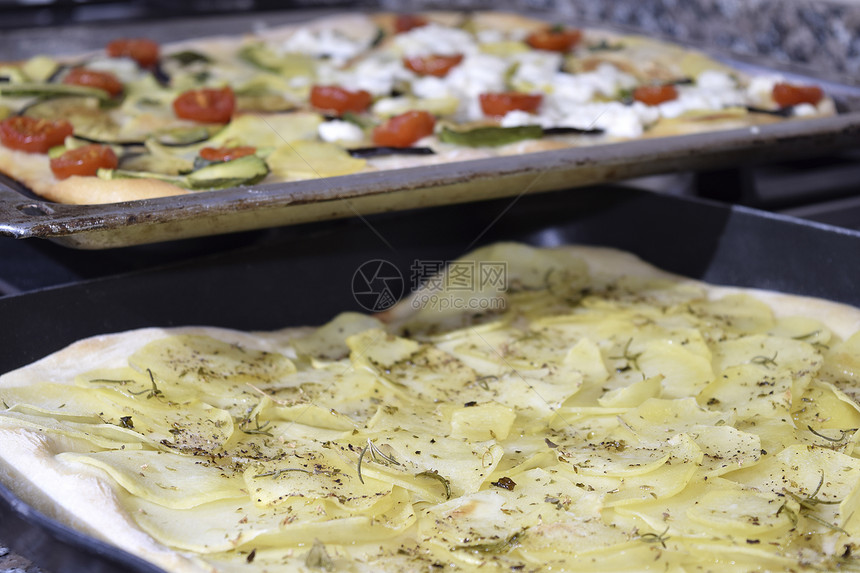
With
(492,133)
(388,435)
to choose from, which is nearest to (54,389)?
(388,435)

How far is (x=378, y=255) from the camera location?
2.52 meters

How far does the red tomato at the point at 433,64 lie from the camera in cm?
328

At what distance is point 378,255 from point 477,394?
0.73 metres

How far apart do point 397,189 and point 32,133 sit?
3.57ft

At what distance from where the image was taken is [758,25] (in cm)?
396

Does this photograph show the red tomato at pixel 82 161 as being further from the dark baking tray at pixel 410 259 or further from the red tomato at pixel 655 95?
the red tomato at pixel 655 95

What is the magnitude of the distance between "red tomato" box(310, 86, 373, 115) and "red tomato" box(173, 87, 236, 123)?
0.91 feet

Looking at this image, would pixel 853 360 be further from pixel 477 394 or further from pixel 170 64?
pixel 170 64

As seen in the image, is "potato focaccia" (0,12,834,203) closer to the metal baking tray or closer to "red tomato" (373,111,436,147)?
"red tomato" (373,111,436,147)

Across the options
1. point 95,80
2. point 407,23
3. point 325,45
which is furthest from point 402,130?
point 407,23

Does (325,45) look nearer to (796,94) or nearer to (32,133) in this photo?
(32,133)

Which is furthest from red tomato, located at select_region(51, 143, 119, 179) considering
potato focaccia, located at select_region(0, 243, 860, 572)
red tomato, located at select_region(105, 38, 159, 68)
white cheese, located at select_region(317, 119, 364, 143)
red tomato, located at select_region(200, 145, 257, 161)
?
red tomato, located at select_region(105, 38, 159, 68)

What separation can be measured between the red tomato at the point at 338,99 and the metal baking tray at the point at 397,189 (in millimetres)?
833

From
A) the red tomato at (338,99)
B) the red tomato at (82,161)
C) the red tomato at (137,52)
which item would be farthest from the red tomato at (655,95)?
the red tomato at (137,52)
